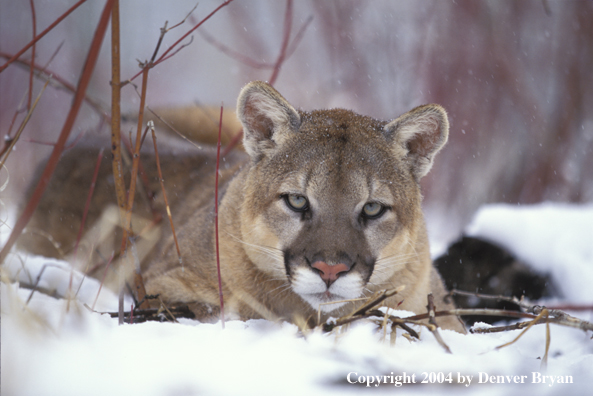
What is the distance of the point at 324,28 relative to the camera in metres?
9.44

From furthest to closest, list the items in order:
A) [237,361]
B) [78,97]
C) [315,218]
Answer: [315,218] → [237,361] → [78,97]

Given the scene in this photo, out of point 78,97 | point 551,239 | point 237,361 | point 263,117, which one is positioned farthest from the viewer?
point 551,239

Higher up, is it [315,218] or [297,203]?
[297,203]

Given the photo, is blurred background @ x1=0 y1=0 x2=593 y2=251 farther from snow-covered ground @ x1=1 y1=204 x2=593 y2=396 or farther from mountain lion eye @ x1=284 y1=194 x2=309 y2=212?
snow-covered ground @ x1=1 y1=204 x2=593 y2=396

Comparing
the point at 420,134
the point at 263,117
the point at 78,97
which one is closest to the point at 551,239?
the point at 420,134

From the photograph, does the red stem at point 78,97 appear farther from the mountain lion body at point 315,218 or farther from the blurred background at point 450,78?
the blurred background at point 450,78

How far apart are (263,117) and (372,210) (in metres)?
0.96

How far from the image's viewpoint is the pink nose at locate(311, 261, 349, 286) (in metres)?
2.43

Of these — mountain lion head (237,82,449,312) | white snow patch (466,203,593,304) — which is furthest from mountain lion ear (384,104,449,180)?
white snow patch (466,203,593,304)

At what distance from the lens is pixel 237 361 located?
1.80 meters

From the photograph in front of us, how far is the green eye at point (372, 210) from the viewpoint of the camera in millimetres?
2840

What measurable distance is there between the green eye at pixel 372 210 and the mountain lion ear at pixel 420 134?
48 cm

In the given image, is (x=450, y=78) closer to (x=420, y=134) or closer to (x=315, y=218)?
(x=420, y=134)
